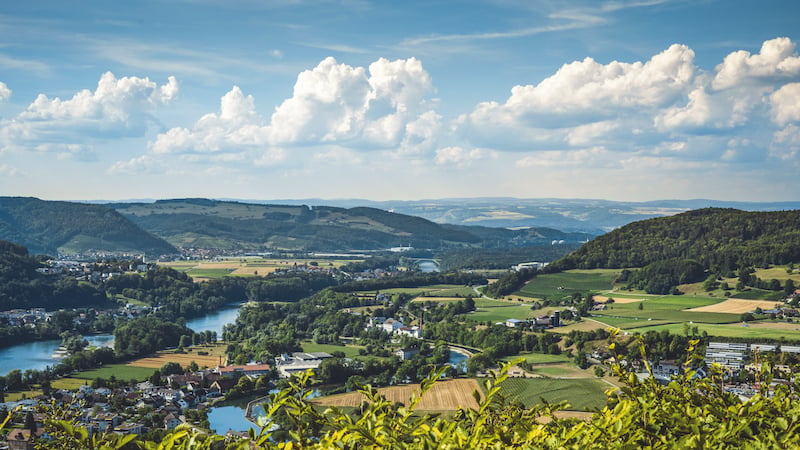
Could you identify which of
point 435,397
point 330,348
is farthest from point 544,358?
point 330,348

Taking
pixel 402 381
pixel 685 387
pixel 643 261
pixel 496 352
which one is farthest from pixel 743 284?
pixel 685 387

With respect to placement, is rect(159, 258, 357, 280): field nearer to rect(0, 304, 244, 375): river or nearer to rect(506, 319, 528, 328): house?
rect(0, 304, 244, 375): river

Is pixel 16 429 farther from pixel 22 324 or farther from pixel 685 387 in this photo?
pixel 22 324

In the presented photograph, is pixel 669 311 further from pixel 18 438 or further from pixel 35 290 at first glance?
pixel 35 290

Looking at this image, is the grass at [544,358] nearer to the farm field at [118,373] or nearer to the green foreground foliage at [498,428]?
the farm field at [118,373]

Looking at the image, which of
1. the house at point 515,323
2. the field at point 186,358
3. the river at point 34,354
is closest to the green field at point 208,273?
the river at point 34,354
